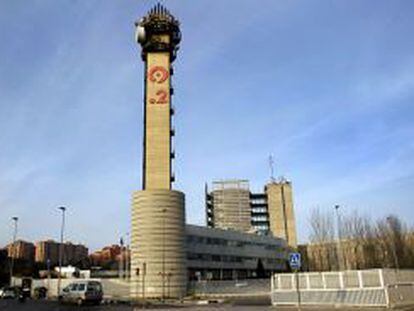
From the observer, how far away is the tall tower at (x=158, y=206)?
7906 cm

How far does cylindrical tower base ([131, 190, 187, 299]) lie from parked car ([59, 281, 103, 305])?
107ft

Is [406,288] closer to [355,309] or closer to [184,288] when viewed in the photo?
[355,309]

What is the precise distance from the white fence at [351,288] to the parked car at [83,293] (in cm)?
1718

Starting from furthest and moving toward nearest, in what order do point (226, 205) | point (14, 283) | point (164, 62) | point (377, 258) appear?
point (226, 205)
point (14, 283)
point (164, 62)
point (377, 258)

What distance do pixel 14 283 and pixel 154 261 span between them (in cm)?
4246

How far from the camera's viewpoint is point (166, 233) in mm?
80375

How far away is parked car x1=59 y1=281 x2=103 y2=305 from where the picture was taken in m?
43.0

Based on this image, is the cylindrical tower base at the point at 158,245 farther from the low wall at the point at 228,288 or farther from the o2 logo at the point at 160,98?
the o2 logo at the point at 160,98

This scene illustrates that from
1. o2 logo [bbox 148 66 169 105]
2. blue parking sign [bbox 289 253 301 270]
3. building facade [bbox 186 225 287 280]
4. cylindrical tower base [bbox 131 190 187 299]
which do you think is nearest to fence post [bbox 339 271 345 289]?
blue parking sign [bbox 289 253 301 270]

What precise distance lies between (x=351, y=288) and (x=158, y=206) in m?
51.8

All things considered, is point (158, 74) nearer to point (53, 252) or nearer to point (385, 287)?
point (385, 287)

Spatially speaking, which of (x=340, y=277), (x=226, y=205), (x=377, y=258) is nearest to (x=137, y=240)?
(x=377, y=258)

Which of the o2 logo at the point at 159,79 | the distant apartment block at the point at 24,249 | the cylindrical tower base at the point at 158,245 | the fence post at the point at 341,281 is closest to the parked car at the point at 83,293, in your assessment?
the fence post at the point at 341,281

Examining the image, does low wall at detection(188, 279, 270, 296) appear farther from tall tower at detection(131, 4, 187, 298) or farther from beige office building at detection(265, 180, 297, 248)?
beige office building at detection(265, 180, 297, 248)
